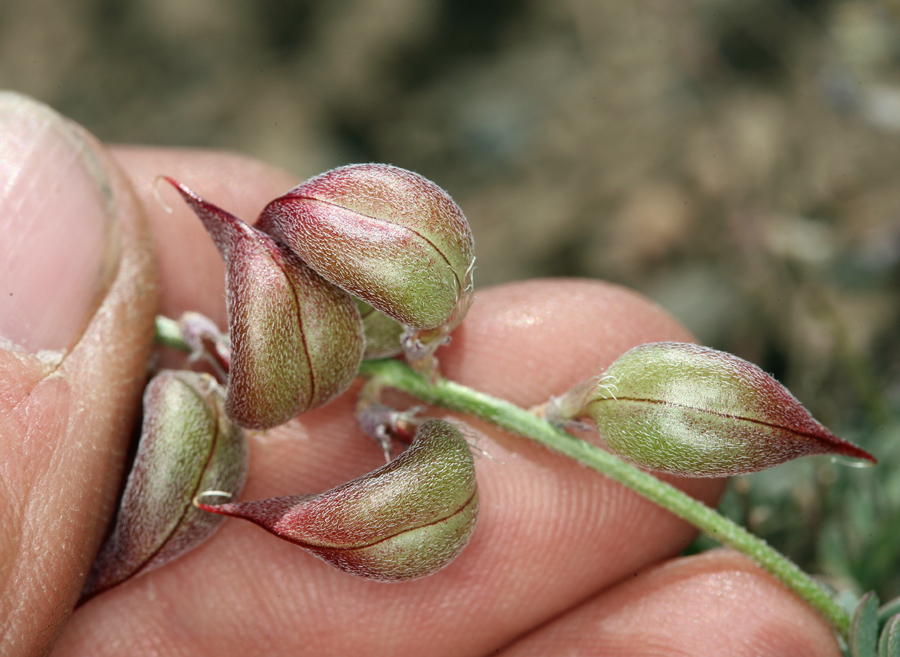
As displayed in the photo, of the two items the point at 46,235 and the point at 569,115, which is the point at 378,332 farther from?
the point at 569,115

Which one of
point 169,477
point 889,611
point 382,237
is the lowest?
point 889,611

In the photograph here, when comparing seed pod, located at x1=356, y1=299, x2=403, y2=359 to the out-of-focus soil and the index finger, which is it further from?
the out-of-focus soil

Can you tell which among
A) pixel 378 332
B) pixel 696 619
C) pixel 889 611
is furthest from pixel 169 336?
pixel 889 611

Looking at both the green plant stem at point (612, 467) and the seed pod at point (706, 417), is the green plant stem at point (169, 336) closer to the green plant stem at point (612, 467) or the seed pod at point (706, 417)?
the green plant stem at point (612, 467)

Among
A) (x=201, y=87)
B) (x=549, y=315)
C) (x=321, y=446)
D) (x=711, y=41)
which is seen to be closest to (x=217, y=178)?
(x=321, y=446)

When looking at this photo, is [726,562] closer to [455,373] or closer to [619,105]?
[455,373]
